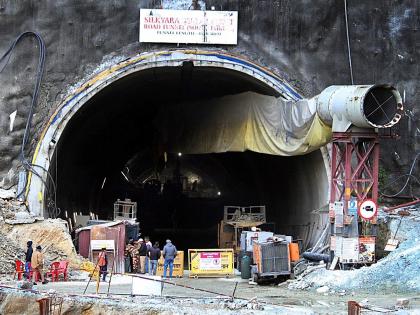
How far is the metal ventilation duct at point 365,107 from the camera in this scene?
20344mm

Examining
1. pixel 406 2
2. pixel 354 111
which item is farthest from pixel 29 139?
pixel 406 2

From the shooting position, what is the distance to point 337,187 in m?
22.8

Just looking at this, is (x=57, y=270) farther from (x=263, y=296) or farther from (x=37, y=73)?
(x=37, y=73)

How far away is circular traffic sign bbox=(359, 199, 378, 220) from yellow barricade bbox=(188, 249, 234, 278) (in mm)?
5272

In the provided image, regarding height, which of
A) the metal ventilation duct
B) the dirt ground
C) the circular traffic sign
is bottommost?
the dirt ground

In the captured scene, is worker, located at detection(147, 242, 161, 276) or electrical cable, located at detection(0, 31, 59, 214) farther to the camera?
electrical cable, located at detection(0, 31, 59, 214)

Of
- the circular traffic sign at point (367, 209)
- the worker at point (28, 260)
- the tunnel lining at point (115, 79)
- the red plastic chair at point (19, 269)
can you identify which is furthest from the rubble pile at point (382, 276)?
the red plastic chair at point (19, 269)

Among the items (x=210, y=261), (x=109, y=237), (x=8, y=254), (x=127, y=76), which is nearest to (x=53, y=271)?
(x=8, y=254)

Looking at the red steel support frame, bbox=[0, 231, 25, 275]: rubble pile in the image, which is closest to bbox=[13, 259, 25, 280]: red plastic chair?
bbox=[0, 231, 25, 275]: rubble pile

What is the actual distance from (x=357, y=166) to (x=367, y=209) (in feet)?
3.94

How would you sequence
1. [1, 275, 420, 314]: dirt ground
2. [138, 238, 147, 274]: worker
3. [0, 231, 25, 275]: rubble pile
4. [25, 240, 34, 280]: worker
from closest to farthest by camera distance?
1. [1, 275, 420, 314]: dirt ground
2. [25, 240, 34, 280]: worker
3. [0, 231, 25, 275]: rubble pile
4. [138, 238, 147, 274]: worker

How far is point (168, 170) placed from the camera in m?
59.3

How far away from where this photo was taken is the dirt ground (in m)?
16.3

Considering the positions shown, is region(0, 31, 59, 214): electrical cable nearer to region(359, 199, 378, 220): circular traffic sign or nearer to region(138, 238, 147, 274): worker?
region(138, 238, 147, 274): worker
